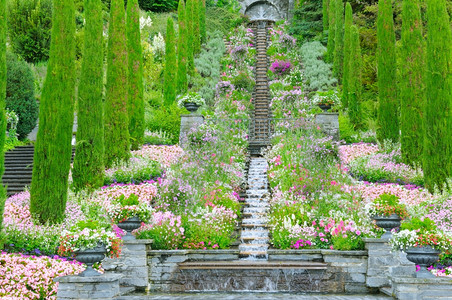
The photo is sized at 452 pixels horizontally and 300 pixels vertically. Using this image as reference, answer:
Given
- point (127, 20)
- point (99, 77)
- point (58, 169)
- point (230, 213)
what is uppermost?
point (127, 20)

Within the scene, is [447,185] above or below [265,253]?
above

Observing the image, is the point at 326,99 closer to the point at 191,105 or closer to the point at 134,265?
the point at 191,105

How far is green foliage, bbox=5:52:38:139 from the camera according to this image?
19109 millimetres

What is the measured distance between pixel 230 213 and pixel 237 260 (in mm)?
1428

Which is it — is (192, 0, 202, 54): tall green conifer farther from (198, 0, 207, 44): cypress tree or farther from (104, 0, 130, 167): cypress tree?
(104, 0, 130, 167): cypress tree

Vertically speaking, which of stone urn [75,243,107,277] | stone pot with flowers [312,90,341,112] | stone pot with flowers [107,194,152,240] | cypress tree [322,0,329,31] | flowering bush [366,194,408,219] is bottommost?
stone urn [75,243,107,277]

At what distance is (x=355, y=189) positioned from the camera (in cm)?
1171

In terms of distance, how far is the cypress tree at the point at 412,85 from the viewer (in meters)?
13.9

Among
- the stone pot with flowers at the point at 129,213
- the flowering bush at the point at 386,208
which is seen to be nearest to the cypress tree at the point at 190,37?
the stone pot with flowers at the point at 129,213

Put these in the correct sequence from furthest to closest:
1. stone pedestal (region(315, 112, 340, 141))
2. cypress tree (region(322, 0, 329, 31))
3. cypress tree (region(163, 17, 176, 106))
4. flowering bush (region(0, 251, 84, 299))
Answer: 1. cypress tree (region(322, 0, 329, 31))
2. cypress tree (region(163, 17, 176, 106))
3. stone pedestal (region(315, 112, 340, 141))
4. flowering bush (region(0, 251, 84, 299))

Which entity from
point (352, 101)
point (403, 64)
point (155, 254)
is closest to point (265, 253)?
point (155, 254)

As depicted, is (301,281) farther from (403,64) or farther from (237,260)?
(403,64)

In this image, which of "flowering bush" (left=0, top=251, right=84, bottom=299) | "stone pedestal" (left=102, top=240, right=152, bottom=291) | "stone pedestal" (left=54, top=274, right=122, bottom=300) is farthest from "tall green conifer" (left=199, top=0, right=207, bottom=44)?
"stone pedestal" (left=54, top=274, right=122, bottom=300)

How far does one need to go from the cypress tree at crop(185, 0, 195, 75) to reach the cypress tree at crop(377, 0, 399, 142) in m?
10.9
